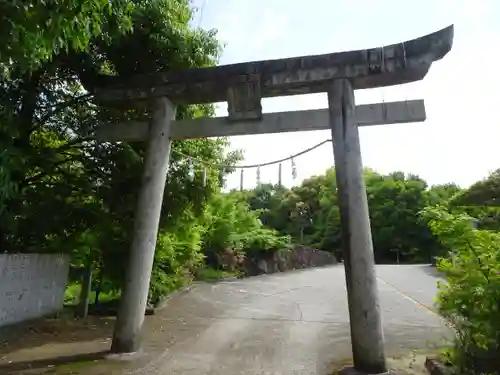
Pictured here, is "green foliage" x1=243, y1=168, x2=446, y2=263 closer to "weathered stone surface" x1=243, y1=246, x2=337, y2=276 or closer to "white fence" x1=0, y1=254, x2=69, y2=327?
"weathered stone surface" x1=243, y1=246, x2=337, y2=276

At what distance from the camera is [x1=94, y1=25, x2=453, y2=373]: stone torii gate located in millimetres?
5445

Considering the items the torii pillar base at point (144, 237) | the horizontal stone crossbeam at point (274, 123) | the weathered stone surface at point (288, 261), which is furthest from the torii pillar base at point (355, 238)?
the weathered stone surface at point (288, 261)

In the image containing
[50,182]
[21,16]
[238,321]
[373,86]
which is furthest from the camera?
[238,321]

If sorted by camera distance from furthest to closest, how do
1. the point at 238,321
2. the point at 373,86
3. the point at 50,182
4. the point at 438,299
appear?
the point at 238,321 < the point at 50,182 < the point at 373,86 < the point at 438,299

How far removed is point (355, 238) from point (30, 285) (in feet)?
20.6

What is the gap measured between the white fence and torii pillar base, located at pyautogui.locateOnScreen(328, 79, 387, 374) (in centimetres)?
584

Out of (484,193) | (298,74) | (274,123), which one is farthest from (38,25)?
(484,193)

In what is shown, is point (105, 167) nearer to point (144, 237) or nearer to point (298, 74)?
→ point (144, 237)

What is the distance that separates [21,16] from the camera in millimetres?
3207

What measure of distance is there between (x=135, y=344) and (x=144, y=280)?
35.9 inches

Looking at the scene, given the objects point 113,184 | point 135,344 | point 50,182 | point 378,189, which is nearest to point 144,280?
point 135,344

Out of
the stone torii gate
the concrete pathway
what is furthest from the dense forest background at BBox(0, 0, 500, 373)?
the concrete pathway

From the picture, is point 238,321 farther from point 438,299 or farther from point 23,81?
point 23,81

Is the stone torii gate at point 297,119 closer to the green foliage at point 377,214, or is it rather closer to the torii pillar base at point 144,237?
the torii pillar base at point 144,237
